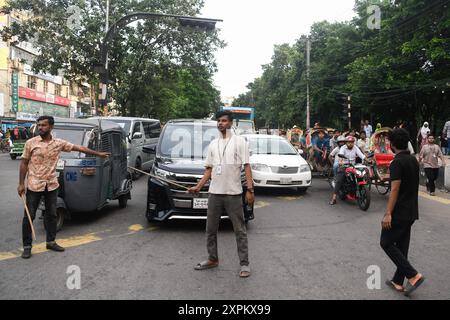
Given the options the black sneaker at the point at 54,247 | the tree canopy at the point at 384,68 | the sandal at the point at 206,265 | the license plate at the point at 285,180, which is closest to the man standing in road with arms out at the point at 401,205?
the sandal at the point at 206,265

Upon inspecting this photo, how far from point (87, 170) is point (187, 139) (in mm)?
1983

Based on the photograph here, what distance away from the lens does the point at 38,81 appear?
45.4 meters

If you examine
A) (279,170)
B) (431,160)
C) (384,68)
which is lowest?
(279,170)

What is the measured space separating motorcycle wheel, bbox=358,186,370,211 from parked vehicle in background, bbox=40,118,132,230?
5047mm

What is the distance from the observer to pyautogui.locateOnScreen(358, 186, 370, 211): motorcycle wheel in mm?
9141

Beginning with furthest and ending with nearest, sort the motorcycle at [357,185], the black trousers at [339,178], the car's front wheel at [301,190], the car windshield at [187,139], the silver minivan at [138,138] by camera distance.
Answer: the silver minivan at [138,138], the car's front wheel at [301,190], the black trousers at [339,178], the motorcycle at [357,185], the car windshield at [187,139]

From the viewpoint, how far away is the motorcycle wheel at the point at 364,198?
9141 mm

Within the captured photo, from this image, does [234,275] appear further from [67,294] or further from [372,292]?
[67,294]

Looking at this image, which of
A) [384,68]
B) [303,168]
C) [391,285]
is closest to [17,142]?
[303,168]

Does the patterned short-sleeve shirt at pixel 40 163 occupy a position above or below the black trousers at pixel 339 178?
above

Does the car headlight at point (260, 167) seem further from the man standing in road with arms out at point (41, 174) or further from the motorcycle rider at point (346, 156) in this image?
the man standing in road with arms out at point (41, 174)

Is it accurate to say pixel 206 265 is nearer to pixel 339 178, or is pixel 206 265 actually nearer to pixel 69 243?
pixel 69 243

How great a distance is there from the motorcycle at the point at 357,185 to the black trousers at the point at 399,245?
4.83 meters

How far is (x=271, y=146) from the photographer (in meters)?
12.4
